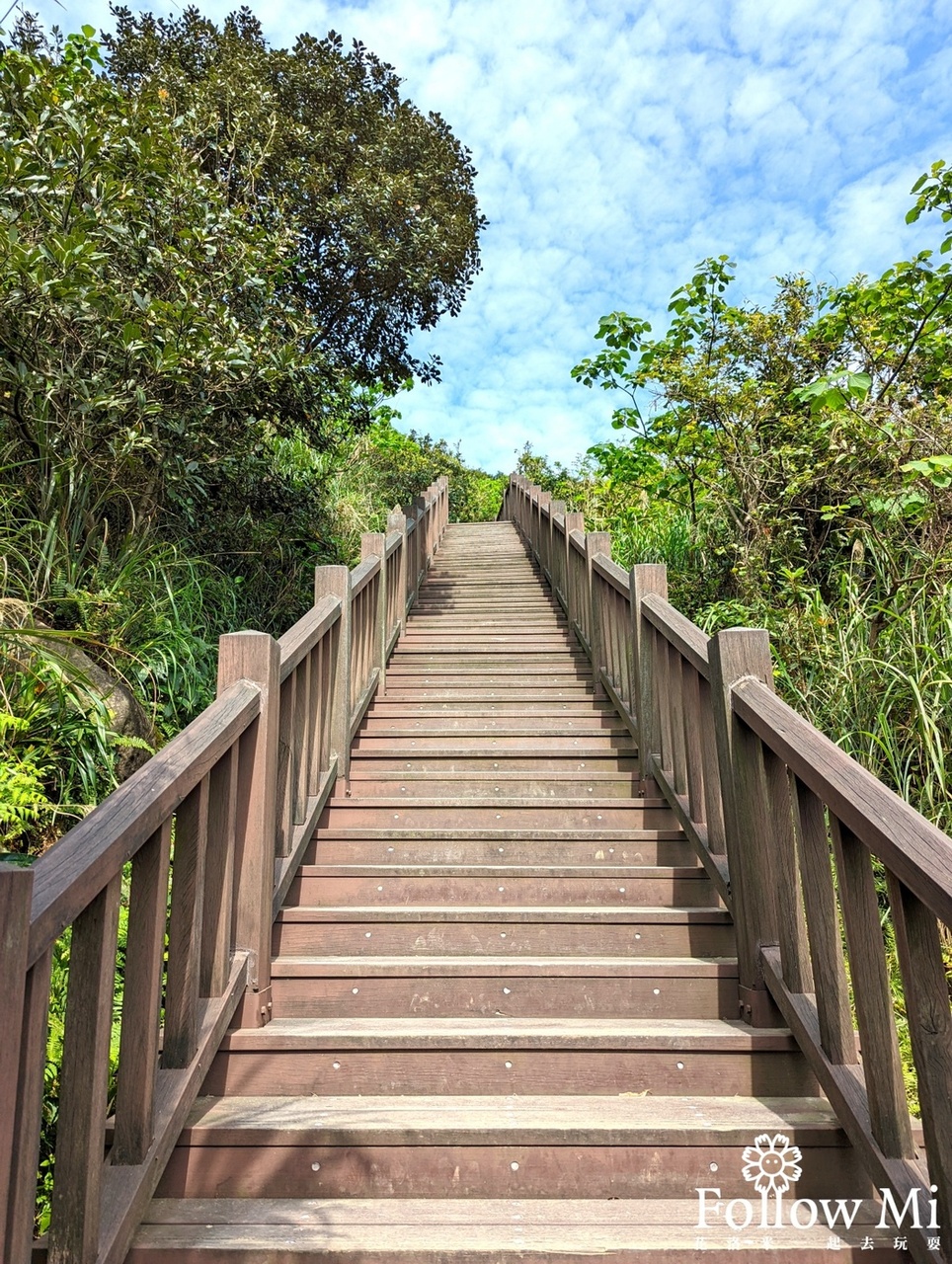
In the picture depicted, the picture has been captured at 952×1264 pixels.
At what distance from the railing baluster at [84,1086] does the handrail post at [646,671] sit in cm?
260

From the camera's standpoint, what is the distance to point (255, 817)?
7.00 feet

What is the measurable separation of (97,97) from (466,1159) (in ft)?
18.5

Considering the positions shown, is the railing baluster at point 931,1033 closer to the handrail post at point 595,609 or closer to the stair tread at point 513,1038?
the stair tread at point 513,1038

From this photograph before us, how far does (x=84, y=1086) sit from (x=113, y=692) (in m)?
2.71

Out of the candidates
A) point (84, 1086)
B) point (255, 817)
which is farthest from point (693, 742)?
point (84, 1086)

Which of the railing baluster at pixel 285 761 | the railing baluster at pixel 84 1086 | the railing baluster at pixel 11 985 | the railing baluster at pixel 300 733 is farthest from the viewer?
the railing baluster at pixel 300 733

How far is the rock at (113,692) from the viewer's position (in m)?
3.40

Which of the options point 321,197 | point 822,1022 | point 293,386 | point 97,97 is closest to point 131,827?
point 822,1022

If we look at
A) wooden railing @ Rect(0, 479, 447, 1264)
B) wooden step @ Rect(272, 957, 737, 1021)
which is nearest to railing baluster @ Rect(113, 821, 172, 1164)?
wooden railing @ Rect(0, 479, 447, 1264)

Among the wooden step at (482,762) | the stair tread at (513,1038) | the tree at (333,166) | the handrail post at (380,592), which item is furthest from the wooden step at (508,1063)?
the tree at (333,166)

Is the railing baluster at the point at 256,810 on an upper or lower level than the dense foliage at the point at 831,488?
lower

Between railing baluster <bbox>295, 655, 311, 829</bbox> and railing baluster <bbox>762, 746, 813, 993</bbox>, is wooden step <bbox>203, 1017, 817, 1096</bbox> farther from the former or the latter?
railing baluster <bbox>295, 655, 311, 829</bbox>

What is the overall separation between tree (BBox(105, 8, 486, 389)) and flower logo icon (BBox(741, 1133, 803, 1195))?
6.05 m

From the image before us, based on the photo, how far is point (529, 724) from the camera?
167 inches
